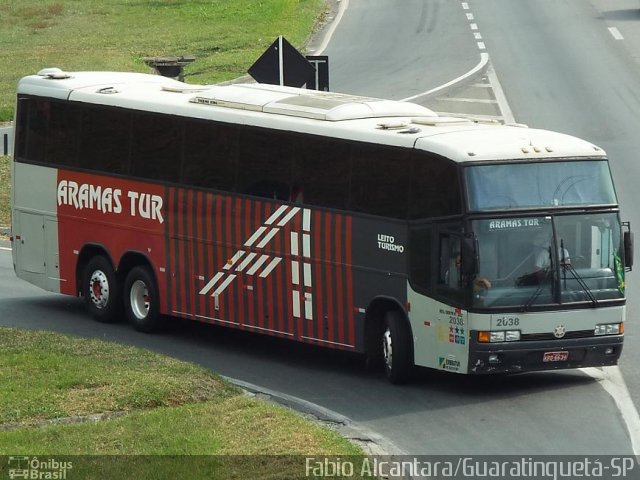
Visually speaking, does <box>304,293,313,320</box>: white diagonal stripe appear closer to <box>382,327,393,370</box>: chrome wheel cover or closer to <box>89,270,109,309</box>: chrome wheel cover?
<box>382,327,393,370</box>: chrome wheel cover

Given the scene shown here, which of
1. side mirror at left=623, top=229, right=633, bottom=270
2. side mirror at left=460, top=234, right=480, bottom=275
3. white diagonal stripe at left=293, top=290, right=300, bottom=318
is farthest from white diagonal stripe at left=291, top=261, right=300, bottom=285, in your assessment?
side mirror at left=623, top=229, right=633, bottom=270

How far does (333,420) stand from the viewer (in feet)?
50.8

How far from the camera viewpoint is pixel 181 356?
1972 centimetres

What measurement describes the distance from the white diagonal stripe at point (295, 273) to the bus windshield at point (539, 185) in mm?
3129

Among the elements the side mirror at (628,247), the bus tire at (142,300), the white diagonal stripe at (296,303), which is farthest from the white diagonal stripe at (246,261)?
the side mirror at (628,247)

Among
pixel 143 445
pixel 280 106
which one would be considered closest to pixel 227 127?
pixel 280 106

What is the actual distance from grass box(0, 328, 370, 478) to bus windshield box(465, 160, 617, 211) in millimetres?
3210

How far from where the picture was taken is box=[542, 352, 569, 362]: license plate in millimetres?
16344

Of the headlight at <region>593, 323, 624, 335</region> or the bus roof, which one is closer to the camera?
the headlight at <region>593, 323, 624, 335</region>

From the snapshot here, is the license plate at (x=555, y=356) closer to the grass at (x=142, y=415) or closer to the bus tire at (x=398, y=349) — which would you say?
the bus tire at (x=398, y=349)

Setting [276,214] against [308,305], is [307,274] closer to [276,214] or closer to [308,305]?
[308,305]

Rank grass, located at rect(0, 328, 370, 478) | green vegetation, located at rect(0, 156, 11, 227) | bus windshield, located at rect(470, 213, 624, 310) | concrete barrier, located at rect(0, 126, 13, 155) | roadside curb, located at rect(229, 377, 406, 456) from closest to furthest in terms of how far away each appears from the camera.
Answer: grass, located at rect(0, 328, 370, 478) → roadside curb, located at rect(229, 377, 406, 456) → bus windshield, located at rect(470, 213, 624, 310) → green vegetation, located at rect(0, 156, 11, 227) → concrete barrier, located at rect(0, 126, 13, 155)

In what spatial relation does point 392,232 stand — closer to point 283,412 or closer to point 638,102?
point 283,412

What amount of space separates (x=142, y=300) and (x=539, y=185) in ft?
23.6
